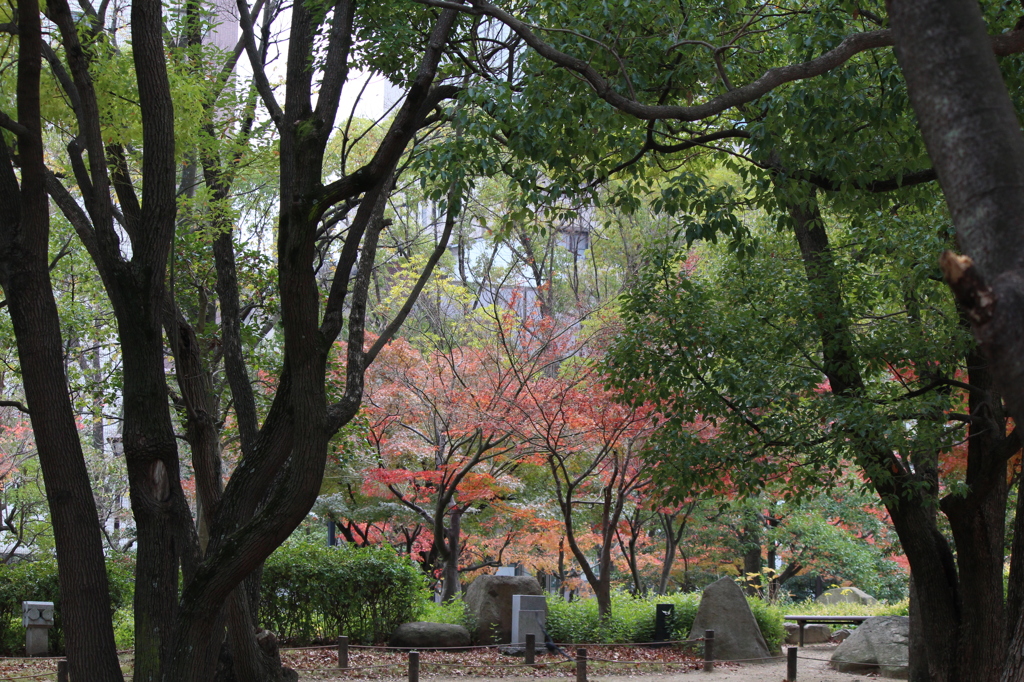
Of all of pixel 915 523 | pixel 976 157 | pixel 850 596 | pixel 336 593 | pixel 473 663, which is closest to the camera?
pixel 976 157

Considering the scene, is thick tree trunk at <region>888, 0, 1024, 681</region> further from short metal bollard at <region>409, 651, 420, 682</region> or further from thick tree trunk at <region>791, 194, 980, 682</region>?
short metal bollard at <region>409, 651, 420, 682</region>

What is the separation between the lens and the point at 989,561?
7.77 metres

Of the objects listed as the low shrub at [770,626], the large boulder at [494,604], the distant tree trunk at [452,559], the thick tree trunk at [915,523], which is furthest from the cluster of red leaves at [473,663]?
the thick tree trunk at [915,523]

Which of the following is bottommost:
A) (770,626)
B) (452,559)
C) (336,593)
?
(770,626)

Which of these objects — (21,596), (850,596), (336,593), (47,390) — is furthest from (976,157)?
(850,596)

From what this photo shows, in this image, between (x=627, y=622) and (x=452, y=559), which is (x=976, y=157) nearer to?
(x=627, y=622)

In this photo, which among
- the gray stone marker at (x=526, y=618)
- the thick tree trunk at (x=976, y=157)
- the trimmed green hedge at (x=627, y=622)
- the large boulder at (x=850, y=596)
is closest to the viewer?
the thick tree trunk at (x=976, y=157)

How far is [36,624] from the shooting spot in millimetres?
10898

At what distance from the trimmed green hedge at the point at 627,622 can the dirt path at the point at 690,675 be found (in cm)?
93

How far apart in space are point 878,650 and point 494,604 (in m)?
6.32

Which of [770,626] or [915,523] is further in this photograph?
[770,626]

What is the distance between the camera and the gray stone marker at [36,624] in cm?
1082

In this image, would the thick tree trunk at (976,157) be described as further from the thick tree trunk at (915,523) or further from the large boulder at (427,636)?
the large boulder at (427,636)

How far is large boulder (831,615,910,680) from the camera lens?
42.0ft
